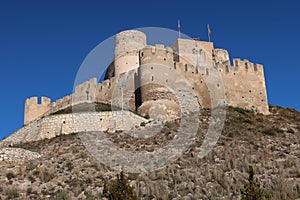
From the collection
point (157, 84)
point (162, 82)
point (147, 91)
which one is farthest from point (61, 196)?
point (162, 82)

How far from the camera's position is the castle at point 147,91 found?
72.5 feet

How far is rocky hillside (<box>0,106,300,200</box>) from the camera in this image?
567 inches

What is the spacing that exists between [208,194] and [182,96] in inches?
476

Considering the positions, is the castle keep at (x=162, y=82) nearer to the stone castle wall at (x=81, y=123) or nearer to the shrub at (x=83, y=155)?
the stone castle wall at (x=81, y=123)

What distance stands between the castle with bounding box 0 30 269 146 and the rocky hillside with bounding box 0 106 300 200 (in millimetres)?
1315

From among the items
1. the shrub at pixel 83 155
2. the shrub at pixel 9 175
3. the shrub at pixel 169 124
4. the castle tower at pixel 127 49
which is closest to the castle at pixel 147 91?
the castle tower at pixel 127 49

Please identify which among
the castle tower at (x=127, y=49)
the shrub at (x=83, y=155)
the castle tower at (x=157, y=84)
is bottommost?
the shrub at (x=83, y=155)

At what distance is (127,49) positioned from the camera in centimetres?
3102

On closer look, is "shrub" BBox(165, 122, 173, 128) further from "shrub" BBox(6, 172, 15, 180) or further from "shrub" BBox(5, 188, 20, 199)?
"shrub" BBox(5, 188, 20, 199)

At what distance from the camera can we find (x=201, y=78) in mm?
27641

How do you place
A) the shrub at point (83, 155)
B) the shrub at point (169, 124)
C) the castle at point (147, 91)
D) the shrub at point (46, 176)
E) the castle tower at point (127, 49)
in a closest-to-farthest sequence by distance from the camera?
the shrub at point (46, 176)
the shrub at point (83, 155)
the castle at point (147, 91)
the shrub at point (169, 124)
the castle tower at point (127, 49)

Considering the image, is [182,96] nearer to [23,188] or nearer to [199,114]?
[199,114]

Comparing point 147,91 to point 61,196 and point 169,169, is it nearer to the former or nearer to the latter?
point 169,169

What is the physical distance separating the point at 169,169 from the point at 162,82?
32.2 ft
